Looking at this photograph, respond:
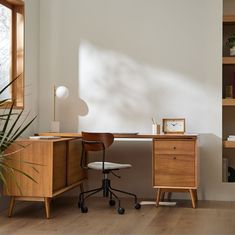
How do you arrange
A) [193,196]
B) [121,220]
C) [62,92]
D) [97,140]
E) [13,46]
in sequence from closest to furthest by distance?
[121,220] < [97,140] < [193,196] < [13,46] < [62,92]

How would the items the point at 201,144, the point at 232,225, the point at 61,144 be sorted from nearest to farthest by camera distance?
the point at 232,225 → the point at 61,144 → the point at 201,144

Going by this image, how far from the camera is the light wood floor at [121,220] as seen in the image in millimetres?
4340

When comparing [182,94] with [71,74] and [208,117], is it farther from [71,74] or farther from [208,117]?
[71,74]

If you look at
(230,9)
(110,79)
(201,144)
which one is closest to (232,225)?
A: (201,144)

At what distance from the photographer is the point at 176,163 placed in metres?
5.41

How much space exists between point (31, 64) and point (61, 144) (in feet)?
4.23

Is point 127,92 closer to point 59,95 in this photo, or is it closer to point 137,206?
point 59,95

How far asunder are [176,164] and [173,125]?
55 centimetres

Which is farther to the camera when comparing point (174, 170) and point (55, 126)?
point (55, 126)

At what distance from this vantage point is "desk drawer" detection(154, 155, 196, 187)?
17.7ft

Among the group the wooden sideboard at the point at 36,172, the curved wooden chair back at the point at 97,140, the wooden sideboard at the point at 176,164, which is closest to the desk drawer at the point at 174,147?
the wooden sideboard at the point at 176,164

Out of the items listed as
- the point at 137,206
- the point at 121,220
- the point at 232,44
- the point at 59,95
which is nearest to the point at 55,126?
the point at 59,95

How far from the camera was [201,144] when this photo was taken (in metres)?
5.94

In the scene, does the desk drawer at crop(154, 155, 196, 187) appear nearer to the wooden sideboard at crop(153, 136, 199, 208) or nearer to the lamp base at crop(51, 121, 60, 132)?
the wooden sideboard at crop(153, 136, 199, 208)
